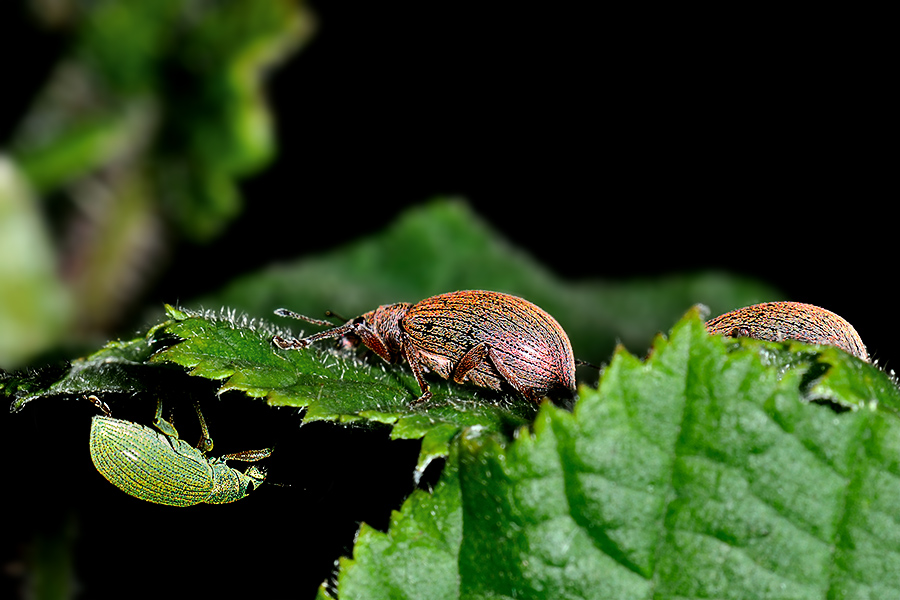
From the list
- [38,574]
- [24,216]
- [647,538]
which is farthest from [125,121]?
[647,538]

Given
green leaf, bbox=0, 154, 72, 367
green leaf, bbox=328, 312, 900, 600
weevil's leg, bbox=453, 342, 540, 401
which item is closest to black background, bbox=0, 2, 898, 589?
green leaf, bbox=0, 154, 72, 367

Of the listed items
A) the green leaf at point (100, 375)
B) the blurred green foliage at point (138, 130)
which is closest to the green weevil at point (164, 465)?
the green leaf at point (100, 375)

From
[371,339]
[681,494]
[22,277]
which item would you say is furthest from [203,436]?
[22,277]

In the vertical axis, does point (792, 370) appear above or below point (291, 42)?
below

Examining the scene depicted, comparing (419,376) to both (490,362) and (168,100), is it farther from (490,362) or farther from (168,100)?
(168,100)

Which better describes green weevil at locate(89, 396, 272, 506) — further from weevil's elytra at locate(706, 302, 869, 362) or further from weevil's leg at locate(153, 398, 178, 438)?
weevil's elytra at locate(706, 302, 869, 362)

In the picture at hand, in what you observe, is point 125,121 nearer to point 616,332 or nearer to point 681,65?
point 616,332

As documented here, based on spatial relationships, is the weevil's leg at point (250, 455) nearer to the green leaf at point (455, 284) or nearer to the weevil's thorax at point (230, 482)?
the weevil's thorax at point (230, 482)
